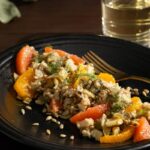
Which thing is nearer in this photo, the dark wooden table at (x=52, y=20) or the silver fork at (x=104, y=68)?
the silver fork at (x=104, y=68)

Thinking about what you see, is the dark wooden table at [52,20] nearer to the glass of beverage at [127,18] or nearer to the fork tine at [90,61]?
the glass of beverage at [127,18]

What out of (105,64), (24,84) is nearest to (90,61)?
(105,64)

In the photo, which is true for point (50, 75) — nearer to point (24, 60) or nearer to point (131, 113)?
point (24, 60)

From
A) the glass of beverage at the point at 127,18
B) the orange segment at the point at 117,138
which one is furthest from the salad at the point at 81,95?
the glass of beverage at the point at 127,18

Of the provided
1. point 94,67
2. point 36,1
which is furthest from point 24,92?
point 36,1

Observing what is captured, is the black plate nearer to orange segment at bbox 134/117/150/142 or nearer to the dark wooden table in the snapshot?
orange segment at bbox 134/117/150/142

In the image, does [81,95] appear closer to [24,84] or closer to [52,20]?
[24,84]

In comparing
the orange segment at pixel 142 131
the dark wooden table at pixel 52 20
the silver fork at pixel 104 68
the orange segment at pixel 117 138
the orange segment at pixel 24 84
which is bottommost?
the dark wooden table at pixel 52 20
